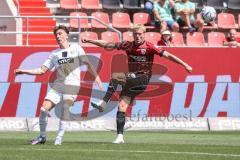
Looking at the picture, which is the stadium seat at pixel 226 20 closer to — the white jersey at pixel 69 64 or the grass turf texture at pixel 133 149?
→ the grass turf texture at pixel 133 149

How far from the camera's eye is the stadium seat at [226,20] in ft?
94.1

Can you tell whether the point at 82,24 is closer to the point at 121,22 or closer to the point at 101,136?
the point at 121,22

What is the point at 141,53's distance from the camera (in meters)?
16.0

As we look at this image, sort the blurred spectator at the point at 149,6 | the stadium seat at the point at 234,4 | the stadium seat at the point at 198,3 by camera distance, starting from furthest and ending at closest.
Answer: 1. the stadium seat at the point at 234,4
2. the stadium seat at the point at 198,3
3. the blurred spectator at the point at 149,6

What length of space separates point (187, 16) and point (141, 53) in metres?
11.6

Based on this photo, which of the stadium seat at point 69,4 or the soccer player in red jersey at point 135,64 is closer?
the soccer player in red jersey at point 135,64

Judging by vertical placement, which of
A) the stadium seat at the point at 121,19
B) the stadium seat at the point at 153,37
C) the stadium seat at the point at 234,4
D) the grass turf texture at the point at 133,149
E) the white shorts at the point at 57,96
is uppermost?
the stadium seat at the point at 234,4

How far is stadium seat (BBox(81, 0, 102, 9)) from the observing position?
27.6 meters

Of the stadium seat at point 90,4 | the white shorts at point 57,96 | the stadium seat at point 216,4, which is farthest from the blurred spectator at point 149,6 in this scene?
the white shorts at point 57,96

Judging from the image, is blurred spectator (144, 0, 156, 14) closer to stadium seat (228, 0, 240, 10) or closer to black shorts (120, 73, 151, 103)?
stadium seat (228, 0, 240, 10)

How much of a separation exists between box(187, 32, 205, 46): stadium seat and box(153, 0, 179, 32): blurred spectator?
0.50m

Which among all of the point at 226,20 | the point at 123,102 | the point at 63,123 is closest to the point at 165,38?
the point at 226,20

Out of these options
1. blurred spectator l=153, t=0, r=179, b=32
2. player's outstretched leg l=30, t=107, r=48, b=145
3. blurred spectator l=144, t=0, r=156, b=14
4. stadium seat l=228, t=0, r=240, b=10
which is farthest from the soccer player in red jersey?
stadium seat l=228, t=0, r=240, b=10

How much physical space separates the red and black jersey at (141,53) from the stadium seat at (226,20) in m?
A: 12.9
